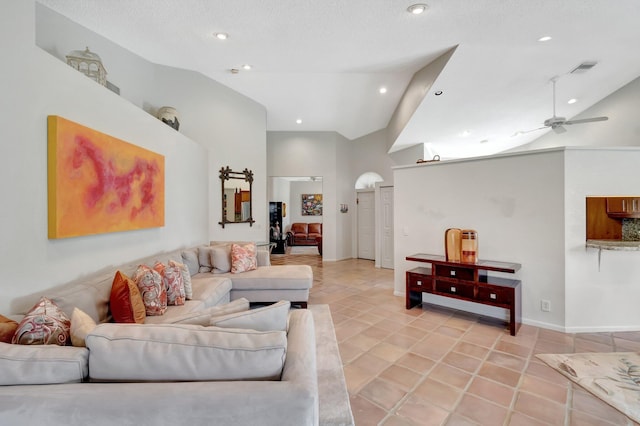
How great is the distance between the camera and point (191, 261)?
3.79m

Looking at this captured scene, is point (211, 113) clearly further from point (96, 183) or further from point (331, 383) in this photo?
point (331, 383)

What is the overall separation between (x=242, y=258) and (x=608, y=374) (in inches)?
148

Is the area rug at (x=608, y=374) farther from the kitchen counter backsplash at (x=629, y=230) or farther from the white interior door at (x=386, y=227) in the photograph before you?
the white interior door at (x=386, y=227)

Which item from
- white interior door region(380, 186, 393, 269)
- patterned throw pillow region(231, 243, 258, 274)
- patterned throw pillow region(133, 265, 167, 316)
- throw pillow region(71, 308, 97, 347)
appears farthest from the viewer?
white interior door region(380, 186, 393, 269)

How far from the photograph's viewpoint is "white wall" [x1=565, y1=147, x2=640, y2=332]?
3.10m

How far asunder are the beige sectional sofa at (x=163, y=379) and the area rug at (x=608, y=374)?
2.26 meters

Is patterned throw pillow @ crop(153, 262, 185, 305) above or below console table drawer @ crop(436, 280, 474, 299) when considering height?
above

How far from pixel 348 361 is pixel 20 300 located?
2.40 metres

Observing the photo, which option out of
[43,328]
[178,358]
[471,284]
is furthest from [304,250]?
[178,358]

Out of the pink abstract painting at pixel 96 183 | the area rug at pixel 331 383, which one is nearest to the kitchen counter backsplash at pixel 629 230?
the area rug at pixel 331 383

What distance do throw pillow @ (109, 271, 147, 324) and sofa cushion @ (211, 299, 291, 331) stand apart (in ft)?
3.57

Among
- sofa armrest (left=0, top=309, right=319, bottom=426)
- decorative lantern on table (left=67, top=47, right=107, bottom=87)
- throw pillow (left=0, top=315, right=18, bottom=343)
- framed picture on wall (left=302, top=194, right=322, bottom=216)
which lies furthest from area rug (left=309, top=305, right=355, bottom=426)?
framed picture on wall (left=302, top=194, right=322, bottom=216)

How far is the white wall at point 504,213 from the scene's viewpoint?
3184 mm

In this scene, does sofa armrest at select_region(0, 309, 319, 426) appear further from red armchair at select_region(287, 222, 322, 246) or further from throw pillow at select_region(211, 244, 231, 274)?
red armchair at select_region(287, 222, 322, 246)
